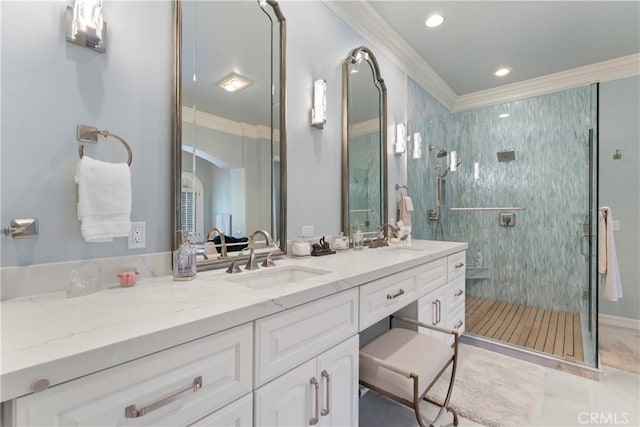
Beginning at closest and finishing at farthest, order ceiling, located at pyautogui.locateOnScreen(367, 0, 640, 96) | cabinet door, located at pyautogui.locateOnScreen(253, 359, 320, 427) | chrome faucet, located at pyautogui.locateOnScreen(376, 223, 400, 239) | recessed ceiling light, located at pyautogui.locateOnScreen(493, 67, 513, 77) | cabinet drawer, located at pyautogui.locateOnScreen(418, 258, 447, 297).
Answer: cabinet door, located at pyautogui.locateOnScreen(253, 359, 320, 427) < cabinet drawer, located at pyautogui.locateOnScreen(418, 258, 447, 297) < ceiling, located at pyautogui.locateOnScreen(367, 0, 640, 96) < chrome faucet, located at pyautogui.locateOnScreen(376, 223, 400, 239) < recessed ceiling light, located at pyautogui.locateOnScreen(493, 67, 513, 77)

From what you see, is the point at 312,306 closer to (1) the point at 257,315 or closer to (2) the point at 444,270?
(1) the point at 257,315

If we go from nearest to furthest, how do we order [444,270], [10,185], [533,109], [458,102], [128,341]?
[128,341], [10,185], [444,270], [533,109], [458,102]

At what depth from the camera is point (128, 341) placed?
23.5 inches

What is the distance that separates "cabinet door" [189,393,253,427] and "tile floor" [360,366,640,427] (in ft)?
3.62

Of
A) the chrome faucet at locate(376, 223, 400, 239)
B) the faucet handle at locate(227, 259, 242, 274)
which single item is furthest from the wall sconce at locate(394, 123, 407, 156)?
the faucet handle at locate(227, 259, 242, 274)

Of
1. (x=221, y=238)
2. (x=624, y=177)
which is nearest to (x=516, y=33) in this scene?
(x=624, y=177)

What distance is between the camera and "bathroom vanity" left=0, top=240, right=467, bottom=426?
0.54m

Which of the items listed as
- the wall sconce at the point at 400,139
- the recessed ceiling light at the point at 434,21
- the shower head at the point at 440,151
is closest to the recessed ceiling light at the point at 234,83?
the wall sconce at the point at 400,139

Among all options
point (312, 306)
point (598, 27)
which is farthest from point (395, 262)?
point (598, 27)

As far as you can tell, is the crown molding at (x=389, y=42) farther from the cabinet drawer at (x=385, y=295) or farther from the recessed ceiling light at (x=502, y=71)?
the cabinet drawer at (x=385, y=295)

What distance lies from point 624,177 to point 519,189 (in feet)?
2.89

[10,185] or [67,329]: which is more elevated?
[10,185]

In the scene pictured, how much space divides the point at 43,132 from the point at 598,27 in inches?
152

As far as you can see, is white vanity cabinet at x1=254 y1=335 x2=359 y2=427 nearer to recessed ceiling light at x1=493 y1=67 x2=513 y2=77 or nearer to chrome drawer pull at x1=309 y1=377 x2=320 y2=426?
chrome drawer pull at x1=309 y1=377 x2=320 y2=426
